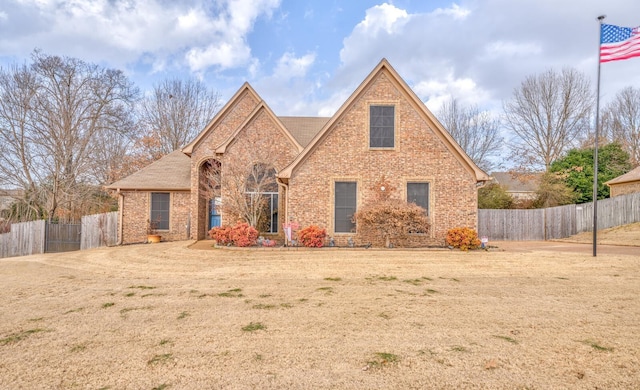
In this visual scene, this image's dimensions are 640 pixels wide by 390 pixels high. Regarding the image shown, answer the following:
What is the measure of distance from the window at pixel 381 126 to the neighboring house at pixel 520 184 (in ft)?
47.2

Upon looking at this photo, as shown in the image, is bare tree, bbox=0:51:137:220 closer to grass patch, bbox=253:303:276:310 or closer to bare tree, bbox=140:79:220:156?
bare tree, bbox=140:79:220:156

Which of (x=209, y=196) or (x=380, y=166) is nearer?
(x=380, y=166)

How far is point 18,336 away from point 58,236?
16477 mm

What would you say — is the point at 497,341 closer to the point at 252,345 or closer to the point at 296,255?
the point at 252,345

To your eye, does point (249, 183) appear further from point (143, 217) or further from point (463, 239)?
point (463, 239)

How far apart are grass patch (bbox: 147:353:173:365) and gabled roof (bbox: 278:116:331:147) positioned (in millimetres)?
14277

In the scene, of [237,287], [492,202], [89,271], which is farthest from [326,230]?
[492,202]

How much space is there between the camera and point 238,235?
45.3 ft

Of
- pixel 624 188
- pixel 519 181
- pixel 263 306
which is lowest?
pixel 263 306

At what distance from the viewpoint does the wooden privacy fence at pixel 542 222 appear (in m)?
21.3

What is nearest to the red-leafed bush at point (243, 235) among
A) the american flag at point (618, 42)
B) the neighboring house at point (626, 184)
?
the american flag at point (618, 42)

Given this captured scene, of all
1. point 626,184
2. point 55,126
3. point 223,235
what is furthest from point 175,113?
point 626,184

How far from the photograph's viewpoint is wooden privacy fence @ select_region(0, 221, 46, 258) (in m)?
17.9

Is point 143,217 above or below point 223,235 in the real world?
above
